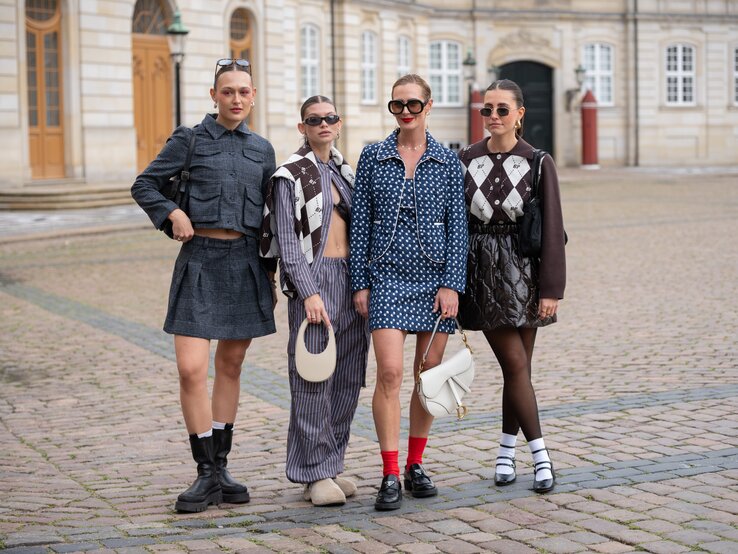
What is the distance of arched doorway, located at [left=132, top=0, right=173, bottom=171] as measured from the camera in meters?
29.2

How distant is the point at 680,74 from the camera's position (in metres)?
47.8

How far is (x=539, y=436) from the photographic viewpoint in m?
6.07

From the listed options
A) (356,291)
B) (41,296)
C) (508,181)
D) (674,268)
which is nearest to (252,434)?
(356,291)

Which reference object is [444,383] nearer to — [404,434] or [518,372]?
[518,372]

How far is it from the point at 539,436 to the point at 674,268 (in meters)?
9.10

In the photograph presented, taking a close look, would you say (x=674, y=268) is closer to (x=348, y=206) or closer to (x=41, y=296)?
(x=41, y=296)

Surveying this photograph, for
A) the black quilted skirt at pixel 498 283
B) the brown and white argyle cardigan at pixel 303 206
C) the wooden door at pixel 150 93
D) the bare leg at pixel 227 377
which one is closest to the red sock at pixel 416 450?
the black quilted skirt at pixel 498 283

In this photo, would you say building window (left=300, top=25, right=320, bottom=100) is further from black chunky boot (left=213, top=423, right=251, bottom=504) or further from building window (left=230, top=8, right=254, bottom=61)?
black chunky boot (left=213, top=423, right=251, bottom=504)

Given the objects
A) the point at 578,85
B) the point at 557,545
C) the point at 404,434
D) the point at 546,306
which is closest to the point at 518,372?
the point at 546,306

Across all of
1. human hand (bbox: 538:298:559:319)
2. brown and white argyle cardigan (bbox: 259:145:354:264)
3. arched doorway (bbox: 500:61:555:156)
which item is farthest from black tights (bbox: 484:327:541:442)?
arched doorway (bbox: 500:61:555:156)

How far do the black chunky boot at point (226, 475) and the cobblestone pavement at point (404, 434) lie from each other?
66 millimetres

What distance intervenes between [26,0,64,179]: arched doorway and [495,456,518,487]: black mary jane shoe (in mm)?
22259

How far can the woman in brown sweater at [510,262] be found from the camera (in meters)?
5.96

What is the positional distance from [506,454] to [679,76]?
144 feet
